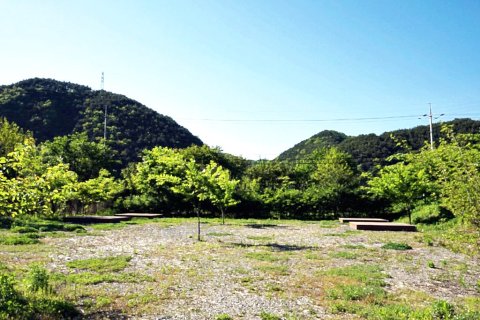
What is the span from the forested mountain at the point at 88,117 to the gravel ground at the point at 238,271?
190 feet

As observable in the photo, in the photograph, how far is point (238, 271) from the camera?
12.1 m

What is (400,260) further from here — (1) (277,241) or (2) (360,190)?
(2) (360,190)

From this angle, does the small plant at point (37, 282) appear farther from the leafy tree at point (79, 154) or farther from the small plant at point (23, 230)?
the leafy tree at point (79, 154)

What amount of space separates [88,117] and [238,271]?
7829 centimetres

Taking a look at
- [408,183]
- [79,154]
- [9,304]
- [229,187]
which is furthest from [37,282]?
[79,154]

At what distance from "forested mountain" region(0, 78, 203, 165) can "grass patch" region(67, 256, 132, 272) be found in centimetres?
6108

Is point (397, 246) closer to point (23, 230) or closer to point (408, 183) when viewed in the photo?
point (408, 183)

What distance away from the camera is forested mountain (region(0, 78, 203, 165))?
251 feet

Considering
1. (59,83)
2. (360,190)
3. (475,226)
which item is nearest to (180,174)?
(475,226)

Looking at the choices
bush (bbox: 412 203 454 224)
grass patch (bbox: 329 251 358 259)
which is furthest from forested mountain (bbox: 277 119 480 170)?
grass patch (bbox: 329 251 358 259)

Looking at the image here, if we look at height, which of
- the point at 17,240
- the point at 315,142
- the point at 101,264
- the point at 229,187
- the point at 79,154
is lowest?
the point at 101,264

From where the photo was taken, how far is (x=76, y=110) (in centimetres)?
8456

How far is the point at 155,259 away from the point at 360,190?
98.0 ft

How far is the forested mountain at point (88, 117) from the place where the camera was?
251 feet
